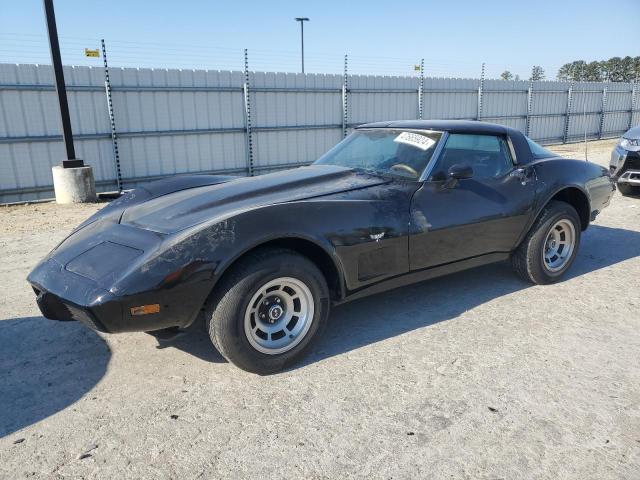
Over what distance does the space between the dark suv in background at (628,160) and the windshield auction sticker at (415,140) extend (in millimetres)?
5697

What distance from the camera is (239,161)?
41.1 ft

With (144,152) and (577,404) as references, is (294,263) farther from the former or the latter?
(144,152)

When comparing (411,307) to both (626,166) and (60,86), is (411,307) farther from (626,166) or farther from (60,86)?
(60,86)

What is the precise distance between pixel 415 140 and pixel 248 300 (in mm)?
2035

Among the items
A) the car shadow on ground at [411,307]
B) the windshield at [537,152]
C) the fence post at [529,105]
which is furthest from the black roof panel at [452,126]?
the fence post at [529,105]

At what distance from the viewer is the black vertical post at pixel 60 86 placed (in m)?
9.02

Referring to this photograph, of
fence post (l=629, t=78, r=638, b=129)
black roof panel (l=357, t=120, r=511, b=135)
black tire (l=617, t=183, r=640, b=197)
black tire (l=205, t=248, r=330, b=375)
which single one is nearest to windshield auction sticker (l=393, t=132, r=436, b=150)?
black roof panel (l=357, t=120, r=511, b=135)

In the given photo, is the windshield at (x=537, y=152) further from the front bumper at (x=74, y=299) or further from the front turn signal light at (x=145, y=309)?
the front bumper at (x=74, y=299)

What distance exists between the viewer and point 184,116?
11508mm

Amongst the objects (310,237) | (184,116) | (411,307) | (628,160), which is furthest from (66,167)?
(628,160)

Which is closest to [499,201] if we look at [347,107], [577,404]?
[577,404]

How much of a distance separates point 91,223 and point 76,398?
138cm

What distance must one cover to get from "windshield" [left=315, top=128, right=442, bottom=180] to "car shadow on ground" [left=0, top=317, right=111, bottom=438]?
7.84 ft

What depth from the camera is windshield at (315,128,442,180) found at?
12.8 ft
